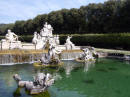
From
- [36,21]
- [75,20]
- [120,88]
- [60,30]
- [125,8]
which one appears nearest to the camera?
→ [120,88]

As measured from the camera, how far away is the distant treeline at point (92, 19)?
4641 centimetres

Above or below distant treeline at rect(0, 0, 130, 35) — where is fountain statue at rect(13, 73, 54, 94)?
below

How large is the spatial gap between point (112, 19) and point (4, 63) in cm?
3422

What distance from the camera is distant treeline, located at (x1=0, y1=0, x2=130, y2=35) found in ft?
152

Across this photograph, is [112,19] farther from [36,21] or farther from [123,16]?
[36,21]

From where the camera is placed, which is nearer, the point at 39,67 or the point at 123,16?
the point at 39,67

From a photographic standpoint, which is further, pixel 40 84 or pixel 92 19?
pixel 92 19

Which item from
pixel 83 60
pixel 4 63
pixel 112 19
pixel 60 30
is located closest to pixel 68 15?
pixel 60 30

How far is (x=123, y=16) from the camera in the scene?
151ft

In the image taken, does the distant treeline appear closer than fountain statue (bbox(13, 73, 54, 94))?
No

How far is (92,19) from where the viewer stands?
53.7 meters

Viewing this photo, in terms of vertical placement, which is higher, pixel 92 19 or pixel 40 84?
pixel 92 19

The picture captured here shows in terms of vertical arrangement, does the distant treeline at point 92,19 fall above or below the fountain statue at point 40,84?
above

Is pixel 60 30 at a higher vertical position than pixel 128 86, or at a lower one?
higher
